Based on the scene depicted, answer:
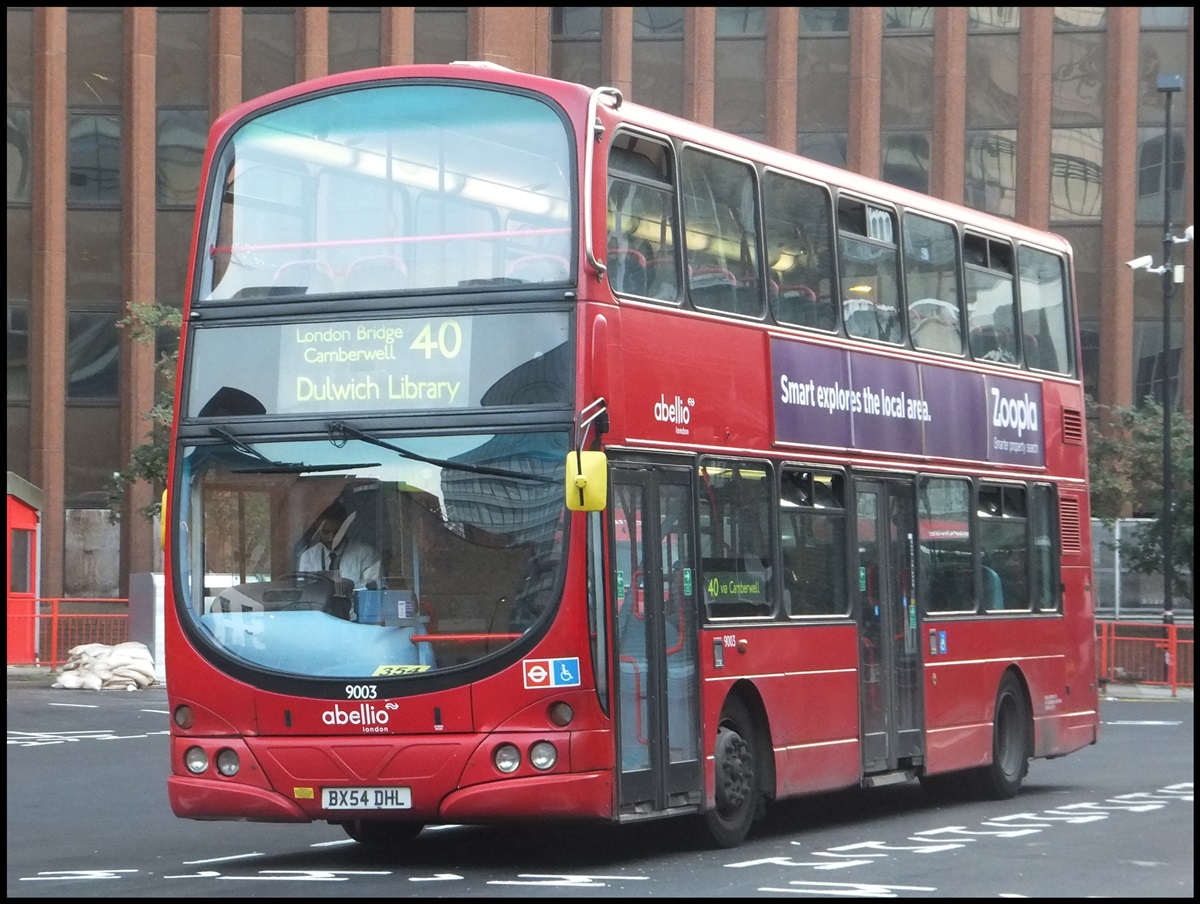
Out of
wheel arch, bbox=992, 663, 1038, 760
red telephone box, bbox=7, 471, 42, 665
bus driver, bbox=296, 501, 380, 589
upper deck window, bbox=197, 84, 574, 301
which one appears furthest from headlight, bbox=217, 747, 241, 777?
red telephone box, bbox=7, 471, 42, 665

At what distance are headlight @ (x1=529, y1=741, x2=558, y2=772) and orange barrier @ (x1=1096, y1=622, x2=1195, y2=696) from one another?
26025mm

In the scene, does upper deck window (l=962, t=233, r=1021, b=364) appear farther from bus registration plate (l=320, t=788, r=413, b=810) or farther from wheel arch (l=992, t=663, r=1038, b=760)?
bus registration plate (l=320, t=788, r=413, b=810)

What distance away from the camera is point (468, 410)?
1184 cm

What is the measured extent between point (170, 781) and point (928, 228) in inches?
302

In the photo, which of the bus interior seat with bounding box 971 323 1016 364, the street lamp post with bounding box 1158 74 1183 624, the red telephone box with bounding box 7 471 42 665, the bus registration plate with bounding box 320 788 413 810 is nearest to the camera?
the bus registration plate with bounding box 320 788 413 810

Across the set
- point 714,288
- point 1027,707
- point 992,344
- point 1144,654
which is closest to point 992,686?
point 1027,707

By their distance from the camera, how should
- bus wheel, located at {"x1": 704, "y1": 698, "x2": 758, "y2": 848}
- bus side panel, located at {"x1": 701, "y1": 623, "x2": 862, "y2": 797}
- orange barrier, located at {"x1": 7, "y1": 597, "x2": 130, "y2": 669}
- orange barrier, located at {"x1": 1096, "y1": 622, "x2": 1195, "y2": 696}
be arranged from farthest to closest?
orange barrier, located at {"x1": 1096, "y1": 622, "x2": 1195, "y2": 696}
orange barrier, located at {"x1": 7, "y1": 597, "x2": 130, "y2": 669}
bus side panel, located at {"x1": 701, "y1": 623, "x2": 862, "y2": 797}
bus wheel, located at {"x1": 704, "y1": 698, "x2": 758, "y2": 848}

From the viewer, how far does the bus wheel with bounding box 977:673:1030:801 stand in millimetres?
17562

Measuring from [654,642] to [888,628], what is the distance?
3.71 meters

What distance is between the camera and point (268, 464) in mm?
12180

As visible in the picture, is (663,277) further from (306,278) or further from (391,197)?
(306,278)

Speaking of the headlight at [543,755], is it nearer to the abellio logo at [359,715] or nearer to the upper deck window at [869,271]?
the abellio logo at [359,715]

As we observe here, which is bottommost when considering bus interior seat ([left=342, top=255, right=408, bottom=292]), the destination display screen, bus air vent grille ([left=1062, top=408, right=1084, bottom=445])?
the destination display screen

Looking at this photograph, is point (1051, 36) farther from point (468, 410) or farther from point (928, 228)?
point (468, 410)
